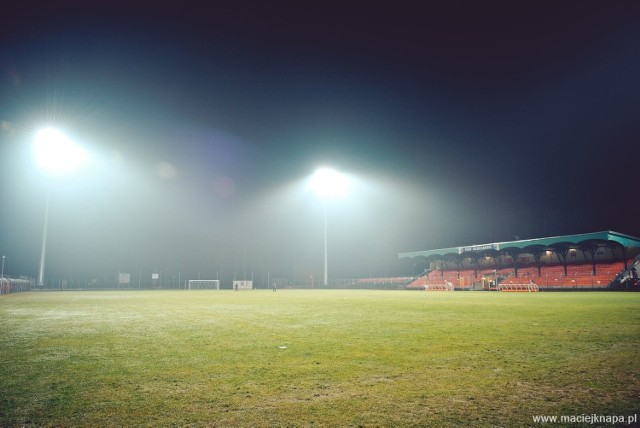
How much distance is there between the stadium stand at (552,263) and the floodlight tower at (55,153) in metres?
51.2

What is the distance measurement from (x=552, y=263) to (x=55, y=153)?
214ft

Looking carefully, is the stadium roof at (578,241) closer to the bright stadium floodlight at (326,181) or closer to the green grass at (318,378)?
the bright stadium floodlight at (326,181)

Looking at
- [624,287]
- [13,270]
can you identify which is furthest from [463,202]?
[13,270]

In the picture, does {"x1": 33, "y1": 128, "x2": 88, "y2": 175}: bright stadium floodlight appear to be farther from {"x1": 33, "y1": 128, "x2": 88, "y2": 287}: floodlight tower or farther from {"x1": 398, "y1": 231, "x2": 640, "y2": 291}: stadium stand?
{"x1": 398, "y1": 231, "x2": 640, "y2": 291}: stadium stand

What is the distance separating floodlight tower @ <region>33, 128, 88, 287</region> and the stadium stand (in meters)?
51.2

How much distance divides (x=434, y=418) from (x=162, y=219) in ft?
223

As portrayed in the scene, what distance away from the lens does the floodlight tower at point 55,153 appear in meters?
43.0

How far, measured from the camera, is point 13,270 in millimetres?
58688

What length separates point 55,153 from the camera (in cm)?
4459

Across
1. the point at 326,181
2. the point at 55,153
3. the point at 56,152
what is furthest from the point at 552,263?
the point at 55,153

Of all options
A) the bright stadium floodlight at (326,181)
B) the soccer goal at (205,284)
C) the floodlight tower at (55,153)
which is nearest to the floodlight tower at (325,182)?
the bright stadium floodlight at (326,181)

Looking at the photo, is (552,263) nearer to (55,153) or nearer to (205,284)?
(205,284)

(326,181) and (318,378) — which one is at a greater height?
(326,181)

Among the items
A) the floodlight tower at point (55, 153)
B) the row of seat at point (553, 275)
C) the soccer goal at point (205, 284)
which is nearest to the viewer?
the row of seat at point (553, 275)
